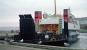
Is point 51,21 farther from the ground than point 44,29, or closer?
farther from the ground

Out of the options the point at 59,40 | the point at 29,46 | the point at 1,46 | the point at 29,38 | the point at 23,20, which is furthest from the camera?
the point at 23,20

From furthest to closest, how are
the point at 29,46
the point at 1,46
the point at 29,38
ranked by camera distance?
the point at 29,38
the point at 1,46
the point at 29,46

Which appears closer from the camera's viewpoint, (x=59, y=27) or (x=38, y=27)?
(x=59, y=27)

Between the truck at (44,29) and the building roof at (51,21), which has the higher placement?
the building roof at (51,21)

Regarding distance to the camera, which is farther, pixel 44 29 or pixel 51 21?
pixel 51 21

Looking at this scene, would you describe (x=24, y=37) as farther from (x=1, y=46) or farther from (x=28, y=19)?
(x=1, y=46)

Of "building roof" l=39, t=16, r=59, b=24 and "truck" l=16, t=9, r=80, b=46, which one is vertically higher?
"building roof" l=39, t=16, r=59, b=24

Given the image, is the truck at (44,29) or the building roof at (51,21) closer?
the truck at (44,29)

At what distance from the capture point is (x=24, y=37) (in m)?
19.6

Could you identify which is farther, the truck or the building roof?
the building roof

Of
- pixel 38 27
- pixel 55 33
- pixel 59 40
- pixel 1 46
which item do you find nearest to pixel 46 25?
pixel 38 27

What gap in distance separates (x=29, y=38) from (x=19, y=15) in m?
2.53

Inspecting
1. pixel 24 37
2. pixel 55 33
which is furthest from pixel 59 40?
pixel 24 37

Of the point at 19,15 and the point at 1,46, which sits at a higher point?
the point at 19,15
